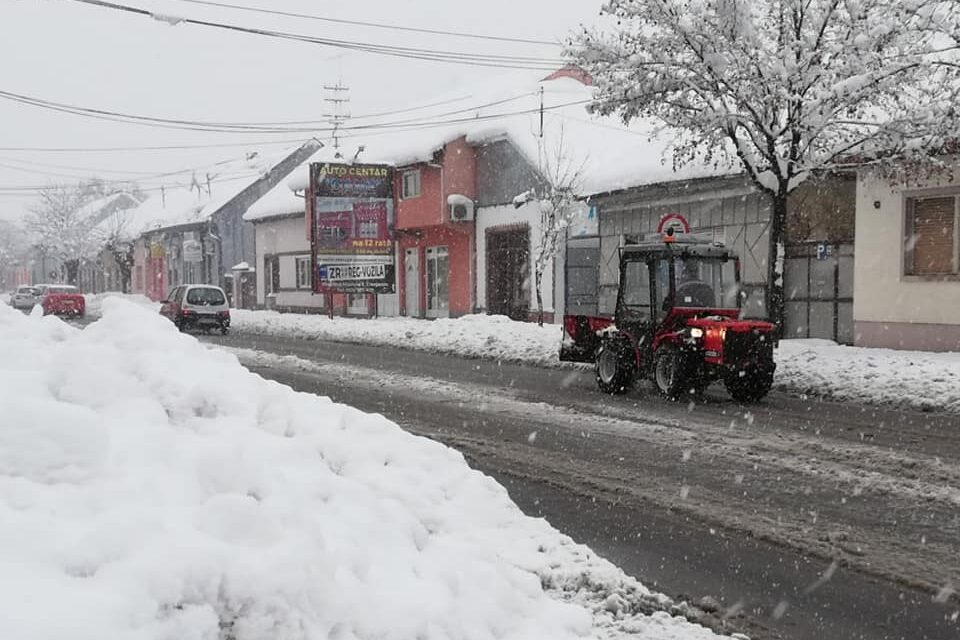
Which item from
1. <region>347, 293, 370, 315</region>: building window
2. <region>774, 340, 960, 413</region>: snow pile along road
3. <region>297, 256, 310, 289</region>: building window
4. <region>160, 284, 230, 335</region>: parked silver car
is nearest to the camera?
<region>774, 340, 960, 413</region>: snow pile along road

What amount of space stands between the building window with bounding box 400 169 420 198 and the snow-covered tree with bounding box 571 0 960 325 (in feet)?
64.2

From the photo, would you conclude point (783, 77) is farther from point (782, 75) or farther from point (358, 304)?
point (358, 304)

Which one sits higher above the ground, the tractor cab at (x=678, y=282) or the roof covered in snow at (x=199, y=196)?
the roof covered in snow at (x=199, y=196)

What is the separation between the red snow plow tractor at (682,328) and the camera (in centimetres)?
1207

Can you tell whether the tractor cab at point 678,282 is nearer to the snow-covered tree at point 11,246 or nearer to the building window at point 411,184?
the building window at point 411,184

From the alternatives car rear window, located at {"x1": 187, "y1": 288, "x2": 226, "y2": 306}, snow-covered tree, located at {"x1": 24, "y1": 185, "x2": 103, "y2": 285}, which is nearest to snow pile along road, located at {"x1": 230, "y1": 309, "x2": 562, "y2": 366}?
car rear window, located at {"x1": 187, "y1": 288, "x2": 226, "y2": 306}

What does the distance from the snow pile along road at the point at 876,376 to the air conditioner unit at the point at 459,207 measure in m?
18.7

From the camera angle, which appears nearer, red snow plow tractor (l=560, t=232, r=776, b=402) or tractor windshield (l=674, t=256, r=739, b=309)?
red snow plow tractor (l=560, t=232, r=776, b=402)

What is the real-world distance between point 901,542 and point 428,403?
23.4 feet

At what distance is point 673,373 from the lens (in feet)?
40.3

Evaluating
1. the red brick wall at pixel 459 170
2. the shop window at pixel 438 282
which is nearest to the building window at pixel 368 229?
the red brick wall at pixel 459 170

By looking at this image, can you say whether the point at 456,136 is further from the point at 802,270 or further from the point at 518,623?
the point at 518,623

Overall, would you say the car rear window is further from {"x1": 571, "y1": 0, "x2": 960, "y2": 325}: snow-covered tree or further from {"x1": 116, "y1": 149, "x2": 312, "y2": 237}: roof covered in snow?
{"x1": 116, "y1": 149, "x2": 312, "y2": 237}: roof covered in snow

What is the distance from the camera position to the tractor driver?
12.6 metres
